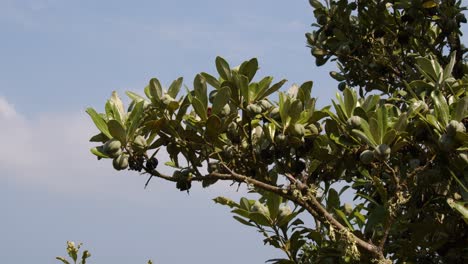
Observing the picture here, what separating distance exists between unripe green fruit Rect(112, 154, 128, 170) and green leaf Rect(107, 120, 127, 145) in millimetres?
82

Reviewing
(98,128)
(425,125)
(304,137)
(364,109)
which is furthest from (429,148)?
(98,128)

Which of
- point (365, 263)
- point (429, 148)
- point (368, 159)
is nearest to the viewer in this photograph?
point (368, 159)

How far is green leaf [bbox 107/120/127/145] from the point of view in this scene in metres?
3.22

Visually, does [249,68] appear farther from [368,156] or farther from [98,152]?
[98,152]

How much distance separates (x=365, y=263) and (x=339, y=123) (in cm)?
83

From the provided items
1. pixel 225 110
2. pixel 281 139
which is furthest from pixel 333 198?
pixel 225 110

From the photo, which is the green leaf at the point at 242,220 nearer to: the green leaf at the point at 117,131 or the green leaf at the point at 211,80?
the green leaf at the point at 211,80

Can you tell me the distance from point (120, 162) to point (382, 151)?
1.27 m

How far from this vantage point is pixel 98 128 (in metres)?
3.39

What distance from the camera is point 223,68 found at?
3496 millimetres

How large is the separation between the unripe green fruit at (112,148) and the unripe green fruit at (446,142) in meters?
1.56

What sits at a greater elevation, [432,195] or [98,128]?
[98,128]

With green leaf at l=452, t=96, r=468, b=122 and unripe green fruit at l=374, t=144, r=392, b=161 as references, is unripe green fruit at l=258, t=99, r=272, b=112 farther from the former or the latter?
green leaf at l=452, t=96, r=468, b=122

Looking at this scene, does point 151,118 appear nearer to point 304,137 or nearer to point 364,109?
point 304,137
